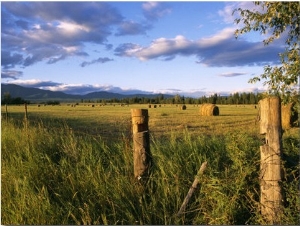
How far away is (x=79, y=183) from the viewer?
5.62 metres

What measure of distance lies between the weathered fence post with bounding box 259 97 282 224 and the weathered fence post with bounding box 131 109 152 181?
5.73ft

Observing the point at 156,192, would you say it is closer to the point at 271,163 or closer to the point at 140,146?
the point at 140,146

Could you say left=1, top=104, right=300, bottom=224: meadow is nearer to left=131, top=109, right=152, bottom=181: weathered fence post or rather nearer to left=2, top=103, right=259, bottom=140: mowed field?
left=131, top=109, right=152, bottom=181: weathered fence post

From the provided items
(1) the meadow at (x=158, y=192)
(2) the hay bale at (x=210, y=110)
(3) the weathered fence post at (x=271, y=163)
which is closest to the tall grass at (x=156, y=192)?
(1) the meadow at (x=158, y=192)

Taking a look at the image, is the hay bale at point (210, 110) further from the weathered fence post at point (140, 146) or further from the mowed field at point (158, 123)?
the weathered fence post at point (140, 146)

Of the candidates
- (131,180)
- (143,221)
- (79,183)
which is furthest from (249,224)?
(79,183)

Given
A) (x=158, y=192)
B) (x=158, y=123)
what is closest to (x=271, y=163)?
(x=158, y=192)

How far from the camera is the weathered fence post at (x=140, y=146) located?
5.58 meters

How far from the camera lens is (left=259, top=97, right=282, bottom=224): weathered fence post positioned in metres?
4.64

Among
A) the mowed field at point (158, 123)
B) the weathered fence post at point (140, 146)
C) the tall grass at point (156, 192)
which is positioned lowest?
the mowed field at point (158, 123)

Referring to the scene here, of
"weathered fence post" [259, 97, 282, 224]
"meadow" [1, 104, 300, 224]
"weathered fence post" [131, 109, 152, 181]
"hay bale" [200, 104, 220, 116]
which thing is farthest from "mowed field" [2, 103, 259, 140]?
"hay bale" [200, 104, 220, 116]

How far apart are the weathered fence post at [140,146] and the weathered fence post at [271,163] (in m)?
1.75

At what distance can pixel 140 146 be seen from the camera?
563 centimetres

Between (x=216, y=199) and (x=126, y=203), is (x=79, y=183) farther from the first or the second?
(x=216, y=199)
